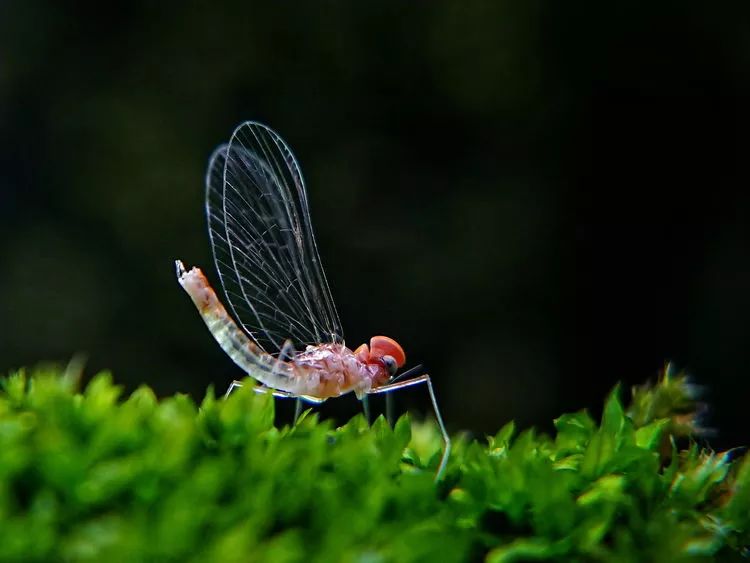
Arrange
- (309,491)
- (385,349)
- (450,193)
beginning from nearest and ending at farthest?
(309,491) → (385,349) → (450,193)

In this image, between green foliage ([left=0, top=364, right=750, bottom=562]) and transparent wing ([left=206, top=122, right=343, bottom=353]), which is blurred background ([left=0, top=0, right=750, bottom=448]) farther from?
green foliage ([left=0, top=364, right=750, bottom=562])

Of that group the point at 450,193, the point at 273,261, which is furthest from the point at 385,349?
the point at 450,193

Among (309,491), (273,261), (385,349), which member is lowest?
(385,349)

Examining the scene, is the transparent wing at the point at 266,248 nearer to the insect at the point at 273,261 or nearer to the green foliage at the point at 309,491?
the insect at the point at 273,261

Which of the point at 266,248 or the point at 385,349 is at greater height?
the point at 266,248

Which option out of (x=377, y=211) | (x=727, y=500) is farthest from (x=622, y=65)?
(x=727, y=500)

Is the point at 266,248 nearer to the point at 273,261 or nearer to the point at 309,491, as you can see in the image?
the point at 273,261

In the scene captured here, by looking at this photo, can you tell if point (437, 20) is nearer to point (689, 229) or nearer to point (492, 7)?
point (492, 7)

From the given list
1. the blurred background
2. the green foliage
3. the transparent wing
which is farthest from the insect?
the blurred background
